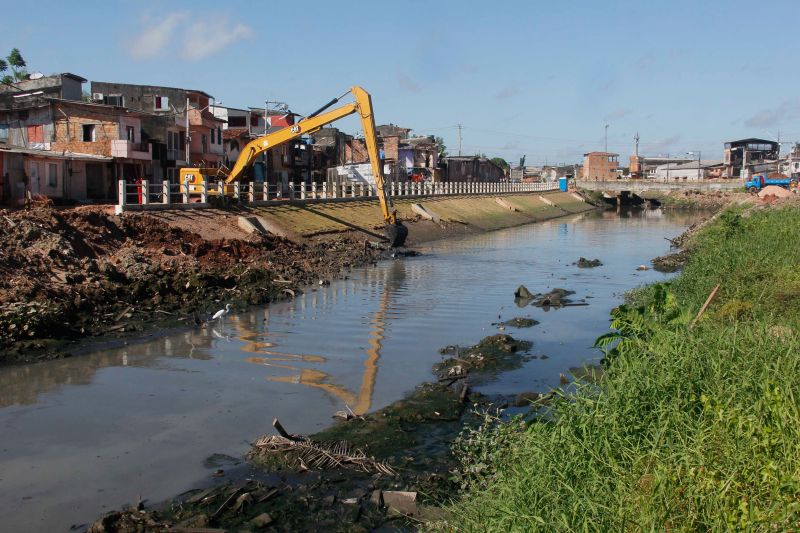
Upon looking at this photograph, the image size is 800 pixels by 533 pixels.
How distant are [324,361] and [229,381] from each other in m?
2.38

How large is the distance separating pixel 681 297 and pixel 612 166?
12167 cm

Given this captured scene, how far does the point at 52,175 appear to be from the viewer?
33.8 m

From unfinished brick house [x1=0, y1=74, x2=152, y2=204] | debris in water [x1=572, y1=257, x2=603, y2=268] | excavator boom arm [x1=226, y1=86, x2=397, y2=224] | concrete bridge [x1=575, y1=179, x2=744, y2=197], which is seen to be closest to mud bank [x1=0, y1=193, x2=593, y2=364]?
excavator boom arm [x1=226, y1=86, x2=397, y2=224]

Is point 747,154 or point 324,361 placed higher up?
point 747,154

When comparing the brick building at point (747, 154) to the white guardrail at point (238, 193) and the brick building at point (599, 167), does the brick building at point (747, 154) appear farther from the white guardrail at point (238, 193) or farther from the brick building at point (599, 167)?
the white guardrail at point (238, 193)

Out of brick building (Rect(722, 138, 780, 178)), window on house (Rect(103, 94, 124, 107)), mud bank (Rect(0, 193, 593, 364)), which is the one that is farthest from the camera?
brick building (Rect(722, 138, 780, 178))

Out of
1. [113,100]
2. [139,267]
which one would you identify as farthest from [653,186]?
[139,267]

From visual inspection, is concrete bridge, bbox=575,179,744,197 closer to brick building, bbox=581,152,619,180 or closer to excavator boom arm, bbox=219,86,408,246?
brick building, bbox=581,152,619,180

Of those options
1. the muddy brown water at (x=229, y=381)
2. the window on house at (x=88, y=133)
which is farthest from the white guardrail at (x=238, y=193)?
the muddy brown water at (x=229, y=381)

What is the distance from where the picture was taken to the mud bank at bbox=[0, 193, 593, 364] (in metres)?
18.2

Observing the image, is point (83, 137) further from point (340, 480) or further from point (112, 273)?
point (340, 480)

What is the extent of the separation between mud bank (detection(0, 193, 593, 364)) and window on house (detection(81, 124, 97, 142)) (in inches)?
431

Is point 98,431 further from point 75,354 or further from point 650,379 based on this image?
point 650,379

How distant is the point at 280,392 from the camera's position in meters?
13.9
